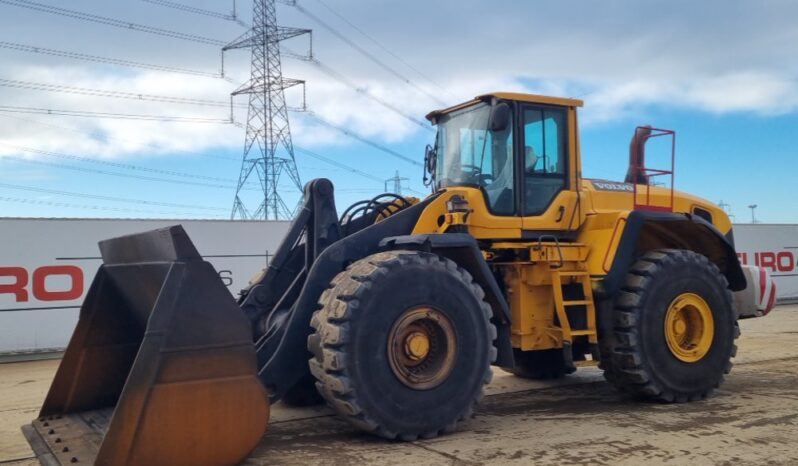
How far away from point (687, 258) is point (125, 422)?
517 cm

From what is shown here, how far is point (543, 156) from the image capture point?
7.00m

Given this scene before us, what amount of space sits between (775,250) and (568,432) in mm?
18197

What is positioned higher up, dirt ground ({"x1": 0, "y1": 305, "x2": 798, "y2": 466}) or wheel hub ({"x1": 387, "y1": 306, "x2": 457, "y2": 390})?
wheel hub ({"x1": 387, "y1": 306, "x2": 457, "y2": 390})

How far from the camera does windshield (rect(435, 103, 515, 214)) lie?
6777 millimetres

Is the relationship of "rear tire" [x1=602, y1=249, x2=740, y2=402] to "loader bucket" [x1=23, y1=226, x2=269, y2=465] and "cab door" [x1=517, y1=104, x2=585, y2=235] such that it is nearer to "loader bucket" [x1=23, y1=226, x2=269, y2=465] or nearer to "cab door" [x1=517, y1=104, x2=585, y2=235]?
"cab door" [x1=517, y1=104, x2=585, y2=235]

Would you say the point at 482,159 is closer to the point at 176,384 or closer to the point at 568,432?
the point at 568,432

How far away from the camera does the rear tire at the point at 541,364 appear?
838cm

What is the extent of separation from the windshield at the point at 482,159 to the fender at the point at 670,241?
3.53ft

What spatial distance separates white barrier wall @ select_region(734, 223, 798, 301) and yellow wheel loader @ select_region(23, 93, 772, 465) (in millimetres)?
13792

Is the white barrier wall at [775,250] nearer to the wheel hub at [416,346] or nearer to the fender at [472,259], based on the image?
the fender at [472,259]

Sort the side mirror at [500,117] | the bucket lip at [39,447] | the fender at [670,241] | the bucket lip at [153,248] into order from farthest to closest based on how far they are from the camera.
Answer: the fender at [670,241]
the side mirror at [500,117]
the bucket lip at [153,248]
the bucket lip at [39,447]

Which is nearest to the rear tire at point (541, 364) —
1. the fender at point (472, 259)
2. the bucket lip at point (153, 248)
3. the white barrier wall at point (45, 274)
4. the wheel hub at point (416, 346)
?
the fender at point (472, 259)

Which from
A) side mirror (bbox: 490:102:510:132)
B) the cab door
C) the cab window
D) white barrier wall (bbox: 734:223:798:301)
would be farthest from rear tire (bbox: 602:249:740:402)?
white barrier wall (bbox: 734:223:798:301)

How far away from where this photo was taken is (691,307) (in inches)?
278
